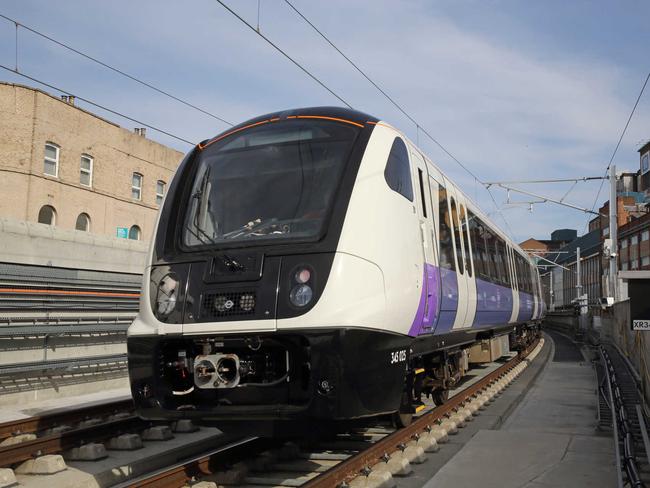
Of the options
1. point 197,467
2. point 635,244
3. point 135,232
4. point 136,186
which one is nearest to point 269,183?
point 197,467

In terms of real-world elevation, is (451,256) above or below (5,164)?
below

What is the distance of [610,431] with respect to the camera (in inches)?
340

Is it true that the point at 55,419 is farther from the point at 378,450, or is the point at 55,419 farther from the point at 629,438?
the point at 629,438

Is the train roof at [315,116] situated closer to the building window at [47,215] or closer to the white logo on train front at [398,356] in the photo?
the white logo on train front at [398,356]

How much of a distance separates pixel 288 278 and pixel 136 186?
2992 cm

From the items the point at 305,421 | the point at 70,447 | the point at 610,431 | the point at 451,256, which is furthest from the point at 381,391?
the point at 610,431

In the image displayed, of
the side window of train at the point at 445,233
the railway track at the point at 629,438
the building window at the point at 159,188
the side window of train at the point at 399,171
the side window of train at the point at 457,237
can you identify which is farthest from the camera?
the building window at the point at 159,188

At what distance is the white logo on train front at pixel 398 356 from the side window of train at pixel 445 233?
1930mm

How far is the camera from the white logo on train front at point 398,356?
5.76 metres

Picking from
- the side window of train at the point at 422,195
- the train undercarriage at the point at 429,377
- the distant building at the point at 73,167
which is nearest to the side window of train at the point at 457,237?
the train undercarriage at the point at 429,377

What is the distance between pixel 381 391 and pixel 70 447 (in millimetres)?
3738

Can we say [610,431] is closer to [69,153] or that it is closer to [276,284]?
[276,284]

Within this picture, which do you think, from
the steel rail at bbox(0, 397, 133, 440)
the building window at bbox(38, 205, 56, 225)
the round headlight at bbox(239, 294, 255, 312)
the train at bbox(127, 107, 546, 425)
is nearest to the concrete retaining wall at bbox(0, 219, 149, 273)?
the steel rail at bbox(0, 397, 133, 440)

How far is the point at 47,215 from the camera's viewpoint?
28469mm
